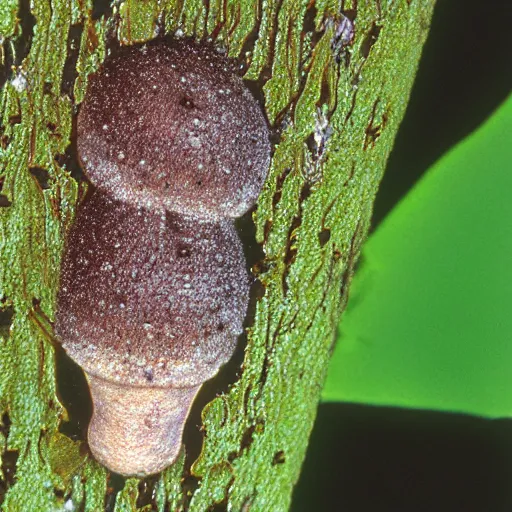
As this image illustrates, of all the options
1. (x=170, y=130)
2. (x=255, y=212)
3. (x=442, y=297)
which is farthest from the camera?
(x=442, y=297)

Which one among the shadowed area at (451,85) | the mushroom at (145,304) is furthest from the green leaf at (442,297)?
the mushroom at (145,304)

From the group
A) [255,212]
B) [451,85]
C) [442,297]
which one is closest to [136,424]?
[255,212]

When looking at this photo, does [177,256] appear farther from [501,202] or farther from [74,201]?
[501,202]

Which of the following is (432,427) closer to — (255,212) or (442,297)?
(442,297)

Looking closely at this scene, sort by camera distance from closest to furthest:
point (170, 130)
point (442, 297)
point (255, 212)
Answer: point (170, 130) → point (255, 212) → point (442, 297)

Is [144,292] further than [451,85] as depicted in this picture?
No

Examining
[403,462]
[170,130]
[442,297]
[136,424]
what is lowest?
[403,462]
